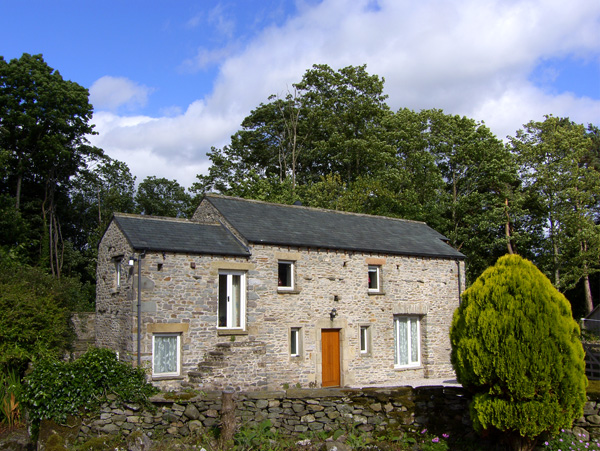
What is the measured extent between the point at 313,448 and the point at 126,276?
8002 mm

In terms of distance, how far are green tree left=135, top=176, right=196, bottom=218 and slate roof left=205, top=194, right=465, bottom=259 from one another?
81.4ft

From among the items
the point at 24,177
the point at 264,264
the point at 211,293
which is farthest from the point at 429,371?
the point at 24,177

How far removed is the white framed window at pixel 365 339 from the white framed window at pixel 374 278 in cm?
141

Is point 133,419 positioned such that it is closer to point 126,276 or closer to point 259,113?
point 126,276

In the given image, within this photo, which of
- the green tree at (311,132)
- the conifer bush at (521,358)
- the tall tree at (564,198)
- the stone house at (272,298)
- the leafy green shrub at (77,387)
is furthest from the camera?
the green tree at (311,132)

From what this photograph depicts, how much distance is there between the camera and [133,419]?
10.6 meters

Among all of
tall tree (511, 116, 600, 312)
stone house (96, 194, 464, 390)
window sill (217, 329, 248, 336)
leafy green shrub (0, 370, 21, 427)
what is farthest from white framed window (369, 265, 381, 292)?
tall tree (511, 116, 600, 312)

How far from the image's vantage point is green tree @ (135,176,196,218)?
147 feet

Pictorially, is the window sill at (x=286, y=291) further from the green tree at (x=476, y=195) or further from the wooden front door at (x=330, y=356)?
the green tree at (x=476, y=195)

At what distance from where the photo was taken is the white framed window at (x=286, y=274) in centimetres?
1728

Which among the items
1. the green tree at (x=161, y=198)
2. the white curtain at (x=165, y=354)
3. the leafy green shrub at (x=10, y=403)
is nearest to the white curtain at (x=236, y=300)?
the white curtain at (x=165, y=354)

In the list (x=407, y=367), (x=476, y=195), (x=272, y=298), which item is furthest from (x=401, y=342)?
(x=476, y=195)

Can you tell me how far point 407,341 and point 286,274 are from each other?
220 inches

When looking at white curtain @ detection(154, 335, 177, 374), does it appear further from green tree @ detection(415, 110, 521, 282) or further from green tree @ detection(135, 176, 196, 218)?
green tree @ detection(135, 176, 196, 218)
